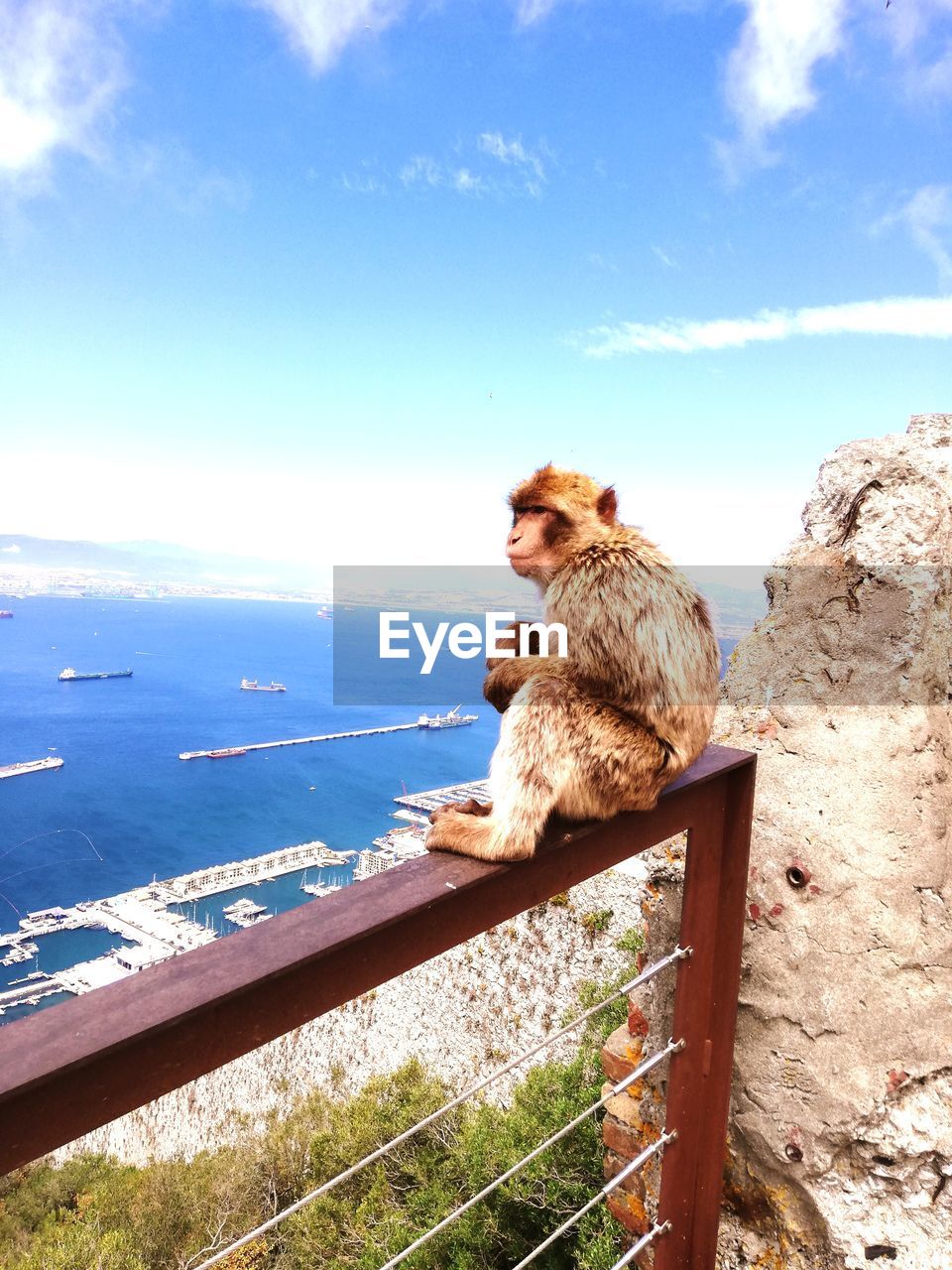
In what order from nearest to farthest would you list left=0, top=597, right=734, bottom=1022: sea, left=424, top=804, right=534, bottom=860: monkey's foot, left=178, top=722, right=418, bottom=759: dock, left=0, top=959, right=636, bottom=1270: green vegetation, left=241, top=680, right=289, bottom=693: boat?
left=424, top=804, right=534, bottom=860: monkey's foot < left=0, top=959, right=636, bottom=1270: green vegetation < left=0, top=597, right=734, bottom=1022: sea < left=178, top=722, right=418, bottom=759: dock < left=241, top=680, right=289, bottom=693: boat

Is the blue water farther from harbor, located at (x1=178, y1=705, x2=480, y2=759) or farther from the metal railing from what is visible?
the metal railing

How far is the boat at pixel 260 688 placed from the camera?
59.5 m

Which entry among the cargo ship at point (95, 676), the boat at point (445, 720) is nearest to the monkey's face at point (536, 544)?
the boat at point (445, 720)

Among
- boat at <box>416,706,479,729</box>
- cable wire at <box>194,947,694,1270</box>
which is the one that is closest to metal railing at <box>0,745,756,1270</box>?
cable wire at <box>194,947,694,1270</box>

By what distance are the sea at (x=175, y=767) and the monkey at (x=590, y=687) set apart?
2350cm

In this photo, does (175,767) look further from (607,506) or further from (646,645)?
(646,645)

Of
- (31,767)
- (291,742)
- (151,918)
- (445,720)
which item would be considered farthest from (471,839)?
(445,720)

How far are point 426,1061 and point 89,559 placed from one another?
86245 millimetres

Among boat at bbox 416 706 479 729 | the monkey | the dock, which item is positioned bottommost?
the dock

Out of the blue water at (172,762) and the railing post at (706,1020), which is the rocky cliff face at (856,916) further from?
the blue water at (172,762)

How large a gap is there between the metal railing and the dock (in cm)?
4671

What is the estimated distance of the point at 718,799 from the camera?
1440mm

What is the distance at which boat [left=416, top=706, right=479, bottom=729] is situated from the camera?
51719 mm

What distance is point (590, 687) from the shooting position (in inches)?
58.6
